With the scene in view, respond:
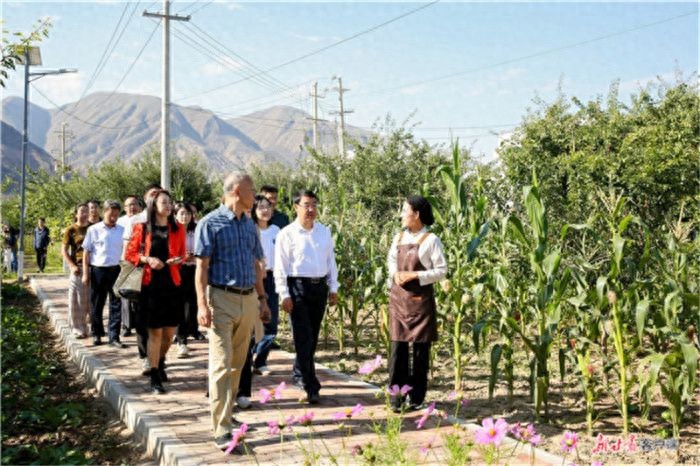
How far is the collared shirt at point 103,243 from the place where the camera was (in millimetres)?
9516

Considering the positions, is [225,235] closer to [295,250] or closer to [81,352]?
[295,250]

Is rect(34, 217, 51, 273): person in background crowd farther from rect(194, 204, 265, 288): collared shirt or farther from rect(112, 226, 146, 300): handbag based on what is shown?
rect(194, 204, 265, 288): collared shirt

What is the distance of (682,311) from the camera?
5.94 m

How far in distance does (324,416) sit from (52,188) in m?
32.3

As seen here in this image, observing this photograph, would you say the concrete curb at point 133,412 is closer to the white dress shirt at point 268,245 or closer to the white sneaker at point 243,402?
the white sneaker at point 243,402

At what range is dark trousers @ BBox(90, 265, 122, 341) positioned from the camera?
9.66 meters

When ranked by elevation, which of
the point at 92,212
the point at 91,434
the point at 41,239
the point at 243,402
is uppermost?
the point at 41,239

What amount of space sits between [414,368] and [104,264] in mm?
5286

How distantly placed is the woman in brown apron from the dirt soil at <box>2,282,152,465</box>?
231 cm

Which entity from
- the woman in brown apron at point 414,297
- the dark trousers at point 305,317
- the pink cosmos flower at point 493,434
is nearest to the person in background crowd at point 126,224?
the dark trousers at point 305,317

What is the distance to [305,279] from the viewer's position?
643cm

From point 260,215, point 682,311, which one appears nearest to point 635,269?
point 682,311

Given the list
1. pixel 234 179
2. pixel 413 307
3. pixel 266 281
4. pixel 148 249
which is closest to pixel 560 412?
pixel 413 307

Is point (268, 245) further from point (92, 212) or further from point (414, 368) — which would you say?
point (92, 212)
